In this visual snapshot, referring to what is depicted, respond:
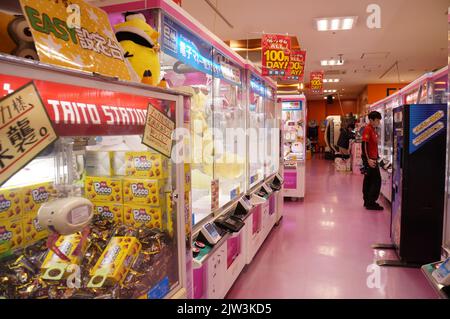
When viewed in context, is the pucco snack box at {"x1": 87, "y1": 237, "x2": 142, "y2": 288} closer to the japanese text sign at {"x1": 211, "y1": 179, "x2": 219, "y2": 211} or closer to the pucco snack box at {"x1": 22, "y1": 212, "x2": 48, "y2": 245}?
the pucco snack box at {"x1": 22, "y1": 212, "x2": 48, "y2": 245}

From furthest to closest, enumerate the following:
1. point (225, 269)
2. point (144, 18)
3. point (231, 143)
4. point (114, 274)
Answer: point (231, 143), point (225, 269), point (144, 18), point (114, 274)

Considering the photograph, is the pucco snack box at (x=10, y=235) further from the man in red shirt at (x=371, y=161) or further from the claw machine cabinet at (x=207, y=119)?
the man in red shirt at (x=371, y=161)

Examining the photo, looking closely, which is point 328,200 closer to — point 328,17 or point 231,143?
point 328,17

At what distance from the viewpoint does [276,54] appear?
199 inches

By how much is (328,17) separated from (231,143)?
11.8ft

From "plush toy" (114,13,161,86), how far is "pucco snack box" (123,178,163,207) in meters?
0.50

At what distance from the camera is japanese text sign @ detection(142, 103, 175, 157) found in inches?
59.7

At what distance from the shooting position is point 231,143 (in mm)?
3678

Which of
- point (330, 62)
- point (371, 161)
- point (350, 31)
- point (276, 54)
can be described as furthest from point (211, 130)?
point (330, 62)

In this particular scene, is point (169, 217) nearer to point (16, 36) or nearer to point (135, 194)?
point (135, 194)

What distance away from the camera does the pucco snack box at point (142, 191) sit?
1738 millimetres

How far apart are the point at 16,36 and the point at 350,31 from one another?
689cm
